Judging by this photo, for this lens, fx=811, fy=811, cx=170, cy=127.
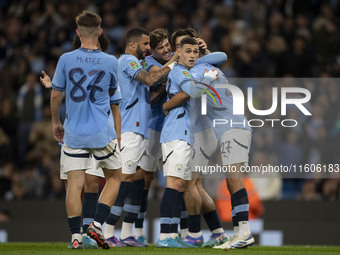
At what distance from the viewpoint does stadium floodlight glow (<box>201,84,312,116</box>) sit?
946 centimetres

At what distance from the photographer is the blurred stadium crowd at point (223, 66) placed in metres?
12.2

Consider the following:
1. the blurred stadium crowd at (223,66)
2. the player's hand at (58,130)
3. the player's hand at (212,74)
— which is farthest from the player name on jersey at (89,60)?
the blurred stadium crowd at (223,66)

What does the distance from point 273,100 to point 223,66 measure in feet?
13.0

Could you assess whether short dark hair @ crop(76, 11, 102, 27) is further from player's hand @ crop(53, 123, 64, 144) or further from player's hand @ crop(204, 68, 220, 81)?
player's hand @ crop(204, 68, 220, 81)

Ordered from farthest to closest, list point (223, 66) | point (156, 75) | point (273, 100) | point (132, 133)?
point (223, 66) < point (273, 100) < point (132, 133) < point (156, 75)

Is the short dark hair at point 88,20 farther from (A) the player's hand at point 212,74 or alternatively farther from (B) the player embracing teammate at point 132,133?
(A) the player's hand at point 212,74

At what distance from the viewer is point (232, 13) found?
16812 mm

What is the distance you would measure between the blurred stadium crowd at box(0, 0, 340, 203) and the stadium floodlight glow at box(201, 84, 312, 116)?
0.50ft

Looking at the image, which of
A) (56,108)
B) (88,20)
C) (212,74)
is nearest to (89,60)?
(88,20)

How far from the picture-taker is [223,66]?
15.4 meters

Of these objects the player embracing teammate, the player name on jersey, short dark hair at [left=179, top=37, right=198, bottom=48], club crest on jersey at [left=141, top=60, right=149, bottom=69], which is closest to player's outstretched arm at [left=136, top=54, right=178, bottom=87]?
the player embracing teammate

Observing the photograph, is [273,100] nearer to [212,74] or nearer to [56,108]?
[212,74]

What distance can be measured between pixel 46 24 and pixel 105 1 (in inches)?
65.1

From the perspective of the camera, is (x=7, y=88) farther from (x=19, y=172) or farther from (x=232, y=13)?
(x=232, y=13)
